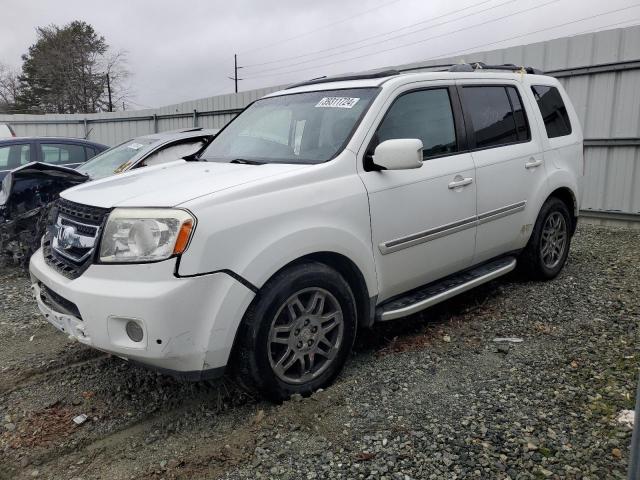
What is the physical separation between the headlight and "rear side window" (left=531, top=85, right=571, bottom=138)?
3729 mm

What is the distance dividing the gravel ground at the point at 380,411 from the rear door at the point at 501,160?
683mm

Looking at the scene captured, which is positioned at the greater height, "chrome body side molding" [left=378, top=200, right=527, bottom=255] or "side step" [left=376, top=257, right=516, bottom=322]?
"chrome body side molding" [left=378, top=200, right=527, bottom=255]

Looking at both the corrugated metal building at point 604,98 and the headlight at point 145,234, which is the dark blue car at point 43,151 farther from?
the headlight at point 145,234

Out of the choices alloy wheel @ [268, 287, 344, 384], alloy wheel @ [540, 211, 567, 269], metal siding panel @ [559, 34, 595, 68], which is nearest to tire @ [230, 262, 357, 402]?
alloy wheel @ [268, 287, 344, 384]

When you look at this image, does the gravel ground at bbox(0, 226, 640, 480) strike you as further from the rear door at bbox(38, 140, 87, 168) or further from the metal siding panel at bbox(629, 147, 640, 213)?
the rear door at bbox(38, 140, 87, 168)

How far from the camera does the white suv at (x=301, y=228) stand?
2580mm

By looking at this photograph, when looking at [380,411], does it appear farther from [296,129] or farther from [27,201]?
[27,201]

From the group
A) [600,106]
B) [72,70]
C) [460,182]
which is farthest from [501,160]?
[72,70]

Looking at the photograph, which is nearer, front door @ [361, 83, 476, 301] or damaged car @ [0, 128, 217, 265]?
front door @ [361, 83, 476, 301]

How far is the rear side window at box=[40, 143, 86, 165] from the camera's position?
28.6 feet

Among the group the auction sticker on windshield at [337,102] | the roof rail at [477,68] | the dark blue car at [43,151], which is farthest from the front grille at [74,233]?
the dark blue car at [43,151]

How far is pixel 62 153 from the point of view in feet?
29.2

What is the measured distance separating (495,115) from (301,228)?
7.71 feet

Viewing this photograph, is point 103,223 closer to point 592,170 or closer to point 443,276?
point 443,276
